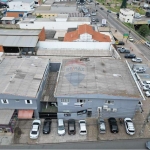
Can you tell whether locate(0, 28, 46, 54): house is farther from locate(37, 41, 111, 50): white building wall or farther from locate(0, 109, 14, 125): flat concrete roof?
locate(0, 109, 14, 125): flat concrete roof

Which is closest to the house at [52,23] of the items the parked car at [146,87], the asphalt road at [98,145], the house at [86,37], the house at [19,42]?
the house at [86,37]

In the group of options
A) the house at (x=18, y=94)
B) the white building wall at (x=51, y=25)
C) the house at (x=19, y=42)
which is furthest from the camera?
the white building wall at (x=51, y=25)

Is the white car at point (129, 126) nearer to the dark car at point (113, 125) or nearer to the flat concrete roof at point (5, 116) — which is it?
the dark car at point (113, 125)

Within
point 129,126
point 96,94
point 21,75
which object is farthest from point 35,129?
point 129,126

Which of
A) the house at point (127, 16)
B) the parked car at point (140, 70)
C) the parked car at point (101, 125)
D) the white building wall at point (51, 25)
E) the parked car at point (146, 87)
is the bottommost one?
the parked car at point (101, 125)

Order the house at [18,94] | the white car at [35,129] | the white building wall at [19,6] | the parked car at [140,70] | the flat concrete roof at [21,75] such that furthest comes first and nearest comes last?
the white building wall at [19,6] → the parked car at [140,70] → the flat concrete roof at [21,75] → the house at [18,94] → the white car at [35,129]

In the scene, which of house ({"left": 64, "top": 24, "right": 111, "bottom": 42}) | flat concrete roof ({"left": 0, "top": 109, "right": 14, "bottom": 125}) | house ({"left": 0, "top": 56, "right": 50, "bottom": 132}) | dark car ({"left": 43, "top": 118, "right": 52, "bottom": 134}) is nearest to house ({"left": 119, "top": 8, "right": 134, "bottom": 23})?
house ({"left": 64, "top": 24, "right": 111, "bottom": 42})
